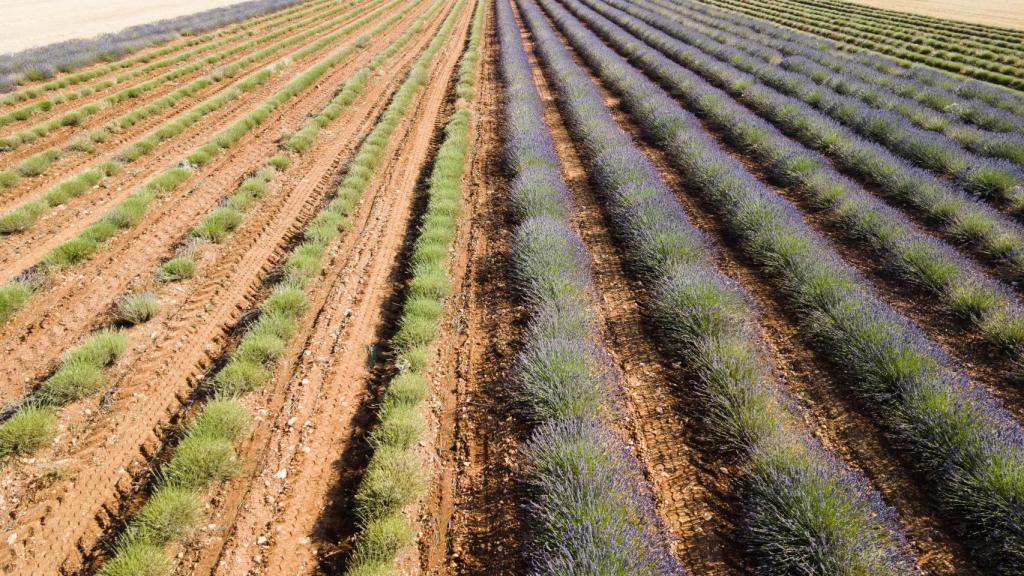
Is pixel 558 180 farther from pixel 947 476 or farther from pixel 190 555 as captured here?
pixel 190 555

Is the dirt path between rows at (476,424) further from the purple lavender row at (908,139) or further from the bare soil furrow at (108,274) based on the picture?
the purple lavender row at (908,139)

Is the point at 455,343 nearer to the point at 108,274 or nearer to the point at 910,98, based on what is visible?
the point at 108,274

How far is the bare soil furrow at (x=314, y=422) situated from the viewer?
3.51 m

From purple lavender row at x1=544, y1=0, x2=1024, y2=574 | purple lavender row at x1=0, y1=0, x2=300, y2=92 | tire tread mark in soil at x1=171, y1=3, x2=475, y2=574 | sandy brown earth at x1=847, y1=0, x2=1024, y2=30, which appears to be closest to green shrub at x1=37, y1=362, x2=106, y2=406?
tire tread mark in soil at x1=171, y1=3, x2=475, y2=574

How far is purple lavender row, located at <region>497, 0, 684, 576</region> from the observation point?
2969 mm

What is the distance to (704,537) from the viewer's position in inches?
133

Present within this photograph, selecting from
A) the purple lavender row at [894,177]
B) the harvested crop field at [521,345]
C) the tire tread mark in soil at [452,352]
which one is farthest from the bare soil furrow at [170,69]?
the purple lavender row at [894,177]

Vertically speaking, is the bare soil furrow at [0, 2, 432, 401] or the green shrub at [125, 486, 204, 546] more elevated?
the bare soil furrow at [0, 2, 432, 401]

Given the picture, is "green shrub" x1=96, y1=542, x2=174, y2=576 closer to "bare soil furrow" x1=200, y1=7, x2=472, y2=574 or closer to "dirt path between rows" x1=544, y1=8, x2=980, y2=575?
"bare soil furrow" x1=200, y1=7, x2=472, y2=574

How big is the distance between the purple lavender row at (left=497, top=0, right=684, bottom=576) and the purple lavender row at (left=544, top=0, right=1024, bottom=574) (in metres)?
2.05

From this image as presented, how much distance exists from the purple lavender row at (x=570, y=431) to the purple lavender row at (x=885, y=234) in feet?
12.6

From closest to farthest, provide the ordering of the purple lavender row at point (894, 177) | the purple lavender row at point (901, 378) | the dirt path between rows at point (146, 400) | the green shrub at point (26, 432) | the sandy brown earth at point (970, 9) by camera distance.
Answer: the purple lavender row at point (901, 378), the dirt path between rows at point (146, 400), the green shrub at point (26, 432), the purple lavender row at point (894, 177), the sandy brown earth at point (970, 9)

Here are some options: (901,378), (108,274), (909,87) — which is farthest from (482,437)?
(909,87)

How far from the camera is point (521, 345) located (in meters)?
5.24
